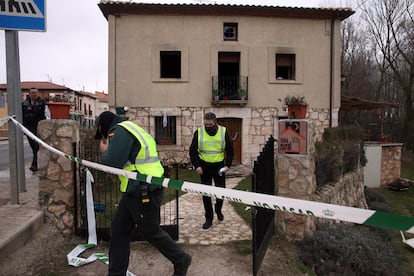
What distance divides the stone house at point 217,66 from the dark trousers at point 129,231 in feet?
33.0

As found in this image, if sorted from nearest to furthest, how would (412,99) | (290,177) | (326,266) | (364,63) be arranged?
(326,266), (290,177), (412,99), (364,63)

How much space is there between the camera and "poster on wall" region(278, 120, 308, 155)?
4.20 metres

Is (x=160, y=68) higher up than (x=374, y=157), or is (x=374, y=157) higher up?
(x=160, y=68)

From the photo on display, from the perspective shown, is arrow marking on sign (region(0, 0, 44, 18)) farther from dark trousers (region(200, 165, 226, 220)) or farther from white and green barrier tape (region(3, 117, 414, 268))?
dark trousers (region(200, 165, 226, 220))

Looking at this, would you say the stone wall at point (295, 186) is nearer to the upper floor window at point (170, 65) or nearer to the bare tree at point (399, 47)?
the upper floor window at point (170, 65)

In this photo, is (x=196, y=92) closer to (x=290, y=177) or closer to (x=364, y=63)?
(x=290, y=177)

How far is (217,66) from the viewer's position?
1305cm

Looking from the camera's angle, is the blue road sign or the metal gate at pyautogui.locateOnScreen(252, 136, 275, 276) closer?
the metal gate at pyautogui.locateOnScreen(252, 136, 275, 276)

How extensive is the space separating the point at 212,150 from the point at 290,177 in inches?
45.5

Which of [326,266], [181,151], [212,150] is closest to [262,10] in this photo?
[181,151]

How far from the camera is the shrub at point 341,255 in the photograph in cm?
396

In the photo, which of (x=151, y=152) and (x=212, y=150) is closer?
(x=151, y=152)

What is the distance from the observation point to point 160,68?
42.6 ft

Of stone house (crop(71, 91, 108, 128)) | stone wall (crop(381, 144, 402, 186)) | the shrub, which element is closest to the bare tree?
stone wall (crop(381, 144, 402, 186))
